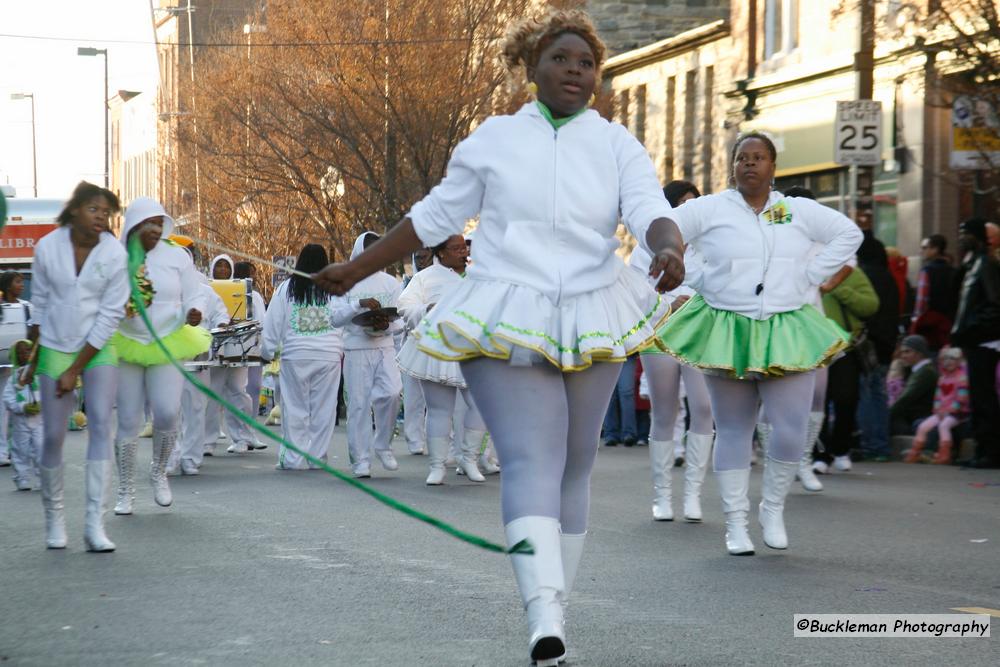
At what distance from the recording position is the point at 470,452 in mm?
13961

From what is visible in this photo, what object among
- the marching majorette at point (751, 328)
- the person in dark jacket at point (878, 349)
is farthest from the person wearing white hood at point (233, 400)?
the marching majorette at point (751, 328)

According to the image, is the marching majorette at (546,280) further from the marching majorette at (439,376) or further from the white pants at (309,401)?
the white pants at (309,401)

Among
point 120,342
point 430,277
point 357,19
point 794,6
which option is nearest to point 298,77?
point 357,19

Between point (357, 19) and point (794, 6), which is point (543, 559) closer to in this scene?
point (794, 6)

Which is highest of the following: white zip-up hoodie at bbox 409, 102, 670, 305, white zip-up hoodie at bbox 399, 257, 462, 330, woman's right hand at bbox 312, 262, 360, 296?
white zip-up hoodie at bbox 409, 102, 670, 305

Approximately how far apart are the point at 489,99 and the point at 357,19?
3020mm

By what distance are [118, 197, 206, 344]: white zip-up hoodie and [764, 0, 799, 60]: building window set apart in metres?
19.0

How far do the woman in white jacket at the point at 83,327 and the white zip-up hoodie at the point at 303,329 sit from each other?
240 inches

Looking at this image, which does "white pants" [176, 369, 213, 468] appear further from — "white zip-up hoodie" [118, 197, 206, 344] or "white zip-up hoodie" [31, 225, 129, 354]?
"white zip-up hoodie" [31, 225, 129, 354]

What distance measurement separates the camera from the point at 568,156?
17.9ft

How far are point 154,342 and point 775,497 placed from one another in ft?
13.9

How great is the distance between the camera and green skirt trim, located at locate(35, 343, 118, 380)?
889 centimetres

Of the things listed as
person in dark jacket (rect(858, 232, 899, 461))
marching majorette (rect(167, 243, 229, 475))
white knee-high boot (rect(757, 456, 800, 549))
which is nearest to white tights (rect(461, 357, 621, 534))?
white knee-high boot (rect(757, 456, 800, 549))

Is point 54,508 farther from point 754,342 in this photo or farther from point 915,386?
point 915,386
